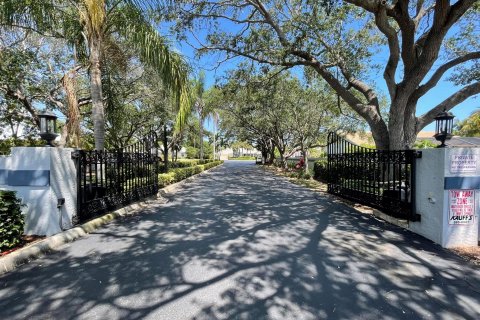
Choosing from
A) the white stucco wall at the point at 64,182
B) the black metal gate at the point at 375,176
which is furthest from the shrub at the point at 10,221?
the black metal gate at the point at 375,176

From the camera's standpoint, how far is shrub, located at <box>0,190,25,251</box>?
4.05 metres

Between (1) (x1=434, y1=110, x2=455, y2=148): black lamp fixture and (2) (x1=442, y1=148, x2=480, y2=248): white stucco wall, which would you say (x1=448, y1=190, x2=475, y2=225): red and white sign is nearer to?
(2) (x1=442, y1=148, x2=480, y2=248): white stucco wall

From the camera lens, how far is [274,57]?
982cm

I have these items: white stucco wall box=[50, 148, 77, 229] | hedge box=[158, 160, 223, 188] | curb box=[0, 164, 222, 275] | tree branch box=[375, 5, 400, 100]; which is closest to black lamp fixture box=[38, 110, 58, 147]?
white stucco wall box=[50, 148, 77, 229]

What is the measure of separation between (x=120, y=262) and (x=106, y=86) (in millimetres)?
7904

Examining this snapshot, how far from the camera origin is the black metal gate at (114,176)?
570cm

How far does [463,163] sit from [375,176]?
9.40 feet

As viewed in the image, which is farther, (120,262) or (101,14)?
(101,14)

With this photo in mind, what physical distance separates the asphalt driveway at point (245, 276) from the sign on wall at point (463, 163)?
1376 mm

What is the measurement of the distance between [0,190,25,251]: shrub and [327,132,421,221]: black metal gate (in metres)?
7.03

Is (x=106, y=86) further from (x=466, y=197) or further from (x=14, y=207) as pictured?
(x=466, y=197)

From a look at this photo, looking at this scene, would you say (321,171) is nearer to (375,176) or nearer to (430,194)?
(375,176)

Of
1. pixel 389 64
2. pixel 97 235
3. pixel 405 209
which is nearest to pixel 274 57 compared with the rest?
pixel 389 64

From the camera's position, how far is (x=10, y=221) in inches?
165
